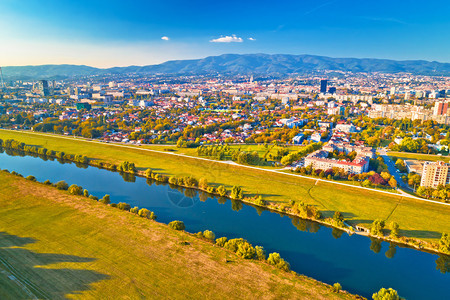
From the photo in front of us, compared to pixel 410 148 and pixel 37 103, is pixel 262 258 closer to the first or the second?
pixel 410 148

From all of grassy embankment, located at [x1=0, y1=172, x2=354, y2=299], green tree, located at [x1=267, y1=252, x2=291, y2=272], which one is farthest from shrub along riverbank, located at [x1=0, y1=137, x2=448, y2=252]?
grassy embankment, located at [x1=0, y1=172, x2=354, y2=299]

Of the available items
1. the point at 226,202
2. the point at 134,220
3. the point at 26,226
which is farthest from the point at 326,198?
the point at 26,226

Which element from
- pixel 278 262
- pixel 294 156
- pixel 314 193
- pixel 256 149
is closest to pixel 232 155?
pixel 256 149

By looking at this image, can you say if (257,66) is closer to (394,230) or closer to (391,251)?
(394,230)

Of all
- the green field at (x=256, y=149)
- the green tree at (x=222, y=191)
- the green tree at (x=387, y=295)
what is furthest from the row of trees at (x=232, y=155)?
the green tree at (x=387, y=295)

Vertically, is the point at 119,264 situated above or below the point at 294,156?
below

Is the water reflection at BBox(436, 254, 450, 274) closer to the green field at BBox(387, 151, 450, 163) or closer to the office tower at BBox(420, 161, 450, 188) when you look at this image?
the office tower at BBox(420, 161, 450, 188)
